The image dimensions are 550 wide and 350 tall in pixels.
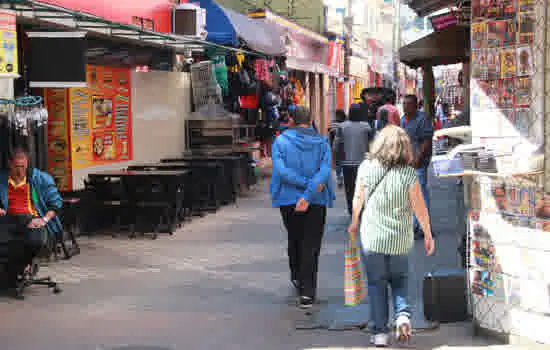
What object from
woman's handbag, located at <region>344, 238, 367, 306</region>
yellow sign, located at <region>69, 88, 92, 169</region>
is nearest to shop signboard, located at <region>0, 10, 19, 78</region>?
yellow sign, located at <region>69, 88, 92, 169</region>

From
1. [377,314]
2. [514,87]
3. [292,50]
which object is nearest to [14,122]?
[377,314]

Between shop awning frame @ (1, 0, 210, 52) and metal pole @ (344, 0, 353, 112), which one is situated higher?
metal pole @ (344, 0, 353, 112)

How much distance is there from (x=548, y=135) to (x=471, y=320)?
1.79 metres

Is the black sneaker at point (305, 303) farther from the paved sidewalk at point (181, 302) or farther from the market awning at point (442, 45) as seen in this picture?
the market awning at point (442, 45)

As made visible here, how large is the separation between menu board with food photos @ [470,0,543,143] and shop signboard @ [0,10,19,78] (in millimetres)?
5357

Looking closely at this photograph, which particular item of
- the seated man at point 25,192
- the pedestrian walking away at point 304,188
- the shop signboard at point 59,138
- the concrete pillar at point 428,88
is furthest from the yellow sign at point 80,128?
the concrete pillar at point 428,88

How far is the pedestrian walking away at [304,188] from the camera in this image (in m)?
6.85

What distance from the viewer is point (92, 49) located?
39.8ft

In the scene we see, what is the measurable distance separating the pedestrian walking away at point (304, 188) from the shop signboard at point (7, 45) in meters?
3.57

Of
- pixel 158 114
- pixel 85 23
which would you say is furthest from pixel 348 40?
pixel 85 23

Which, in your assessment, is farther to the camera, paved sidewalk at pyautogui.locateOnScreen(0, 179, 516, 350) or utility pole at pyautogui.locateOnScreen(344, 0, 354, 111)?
utility pole at pyautogui.locateOnScreen(344, 0, 354, 111)

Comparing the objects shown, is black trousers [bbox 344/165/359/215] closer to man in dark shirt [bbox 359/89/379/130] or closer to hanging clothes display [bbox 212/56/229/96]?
man in dark shirt [bbox 359/89/379/130]

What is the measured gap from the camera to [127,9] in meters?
13.5

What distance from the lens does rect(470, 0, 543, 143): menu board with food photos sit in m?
5.31
